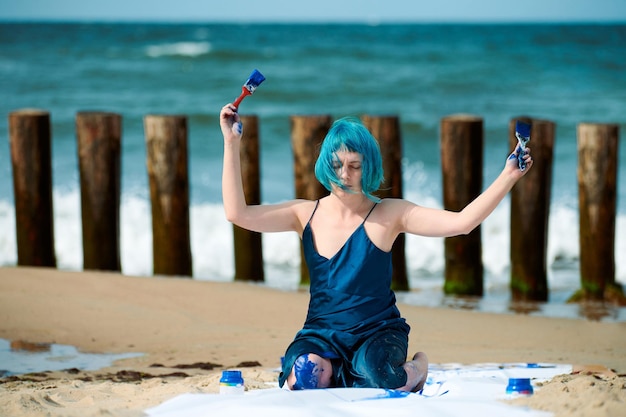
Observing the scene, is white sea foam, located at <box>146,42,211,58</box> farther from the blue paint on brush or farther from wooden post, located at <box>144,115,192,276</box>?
the blue paint on brush

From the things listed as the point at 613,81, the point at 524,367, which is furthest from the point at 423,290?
the point at 613,81

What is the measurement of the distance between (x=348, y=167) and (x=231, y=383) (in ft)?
2.84

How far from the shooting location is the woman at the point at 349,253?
3.57 meters

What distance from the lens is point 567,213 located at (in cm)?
1044

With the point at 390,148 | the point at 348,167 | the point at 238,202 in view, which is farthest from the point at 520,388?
the point at 390,148

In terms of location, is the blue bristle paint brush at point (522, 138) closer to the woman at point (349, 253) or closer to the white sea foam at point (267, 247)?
the woman at point (349, 253)

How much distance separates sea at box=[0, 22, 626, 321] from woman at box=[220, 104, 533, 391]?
3337 mm

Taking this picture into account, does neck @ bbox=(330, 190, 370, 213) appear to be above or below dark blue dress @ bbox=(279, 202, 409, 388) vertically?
above

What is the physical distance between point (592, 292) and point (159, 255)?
297 centimetres

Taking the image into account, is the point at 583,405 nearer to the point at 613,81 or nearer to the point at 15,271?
the point at 15,271

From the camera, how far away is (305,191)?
719 cm

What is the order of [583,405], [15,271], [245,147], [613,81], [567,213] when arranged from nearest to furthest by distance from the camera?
1. [583,405]
2. [15,271]
3. [245,147]
4. [567,213]
5. [613,81]

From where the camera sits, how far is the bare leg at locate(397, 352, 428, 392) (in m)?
3.67

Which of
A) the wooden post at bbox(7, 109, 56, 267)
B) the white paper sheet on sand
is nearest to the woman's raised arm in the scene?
the white paper sheet on sand
